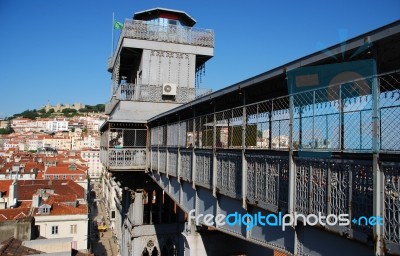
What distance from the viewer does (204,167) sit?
29.9 feet

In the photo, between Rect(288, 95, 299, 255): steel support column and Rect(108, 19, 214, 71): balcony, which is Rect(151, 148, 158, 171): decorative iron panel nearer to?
Rect(108, 19, 214, 71): balcony

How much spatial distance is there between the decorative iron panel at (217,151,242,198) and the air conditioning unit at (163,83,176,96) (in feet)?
39.7

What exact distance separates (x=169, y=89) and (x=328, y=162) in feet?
52.5

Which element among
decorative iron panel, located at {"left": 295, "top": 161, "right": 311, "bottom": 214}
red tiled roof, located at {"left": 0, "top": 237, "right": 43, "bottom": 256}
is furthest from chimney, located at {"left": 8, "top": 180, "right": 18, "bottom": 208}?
decorative iron panel, located at {"left": 295, "top": 161, "right": 311, "bottom": 214}

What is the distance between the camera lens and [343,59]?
4957 millimetres

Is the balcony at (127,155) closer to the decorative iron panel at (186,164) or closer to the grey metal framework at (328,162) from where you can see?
the decorative iron panel at (186,164)

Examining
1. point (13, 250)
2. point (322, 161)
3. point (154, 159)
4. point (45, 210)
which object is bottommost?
point (45, 210)

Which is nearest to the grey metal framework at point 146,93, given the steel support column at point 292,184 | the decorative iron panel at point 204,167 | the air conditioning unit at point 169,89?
the air conditioning unit at point 169,89

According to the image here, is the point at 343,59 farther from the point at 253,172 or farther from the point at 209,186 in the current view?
the point at 209,186

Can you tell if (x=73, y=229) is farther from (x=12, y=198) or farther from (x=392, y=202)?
(x=392, y=202)

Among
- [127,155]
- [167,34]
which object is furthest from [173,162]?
[167,34]

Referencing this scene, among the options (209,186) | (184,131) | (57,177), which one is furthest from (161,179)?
(57,177)

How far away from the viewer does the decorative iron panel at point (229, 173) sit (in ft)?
23.7

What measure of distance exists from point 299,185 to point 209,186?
375 cm
